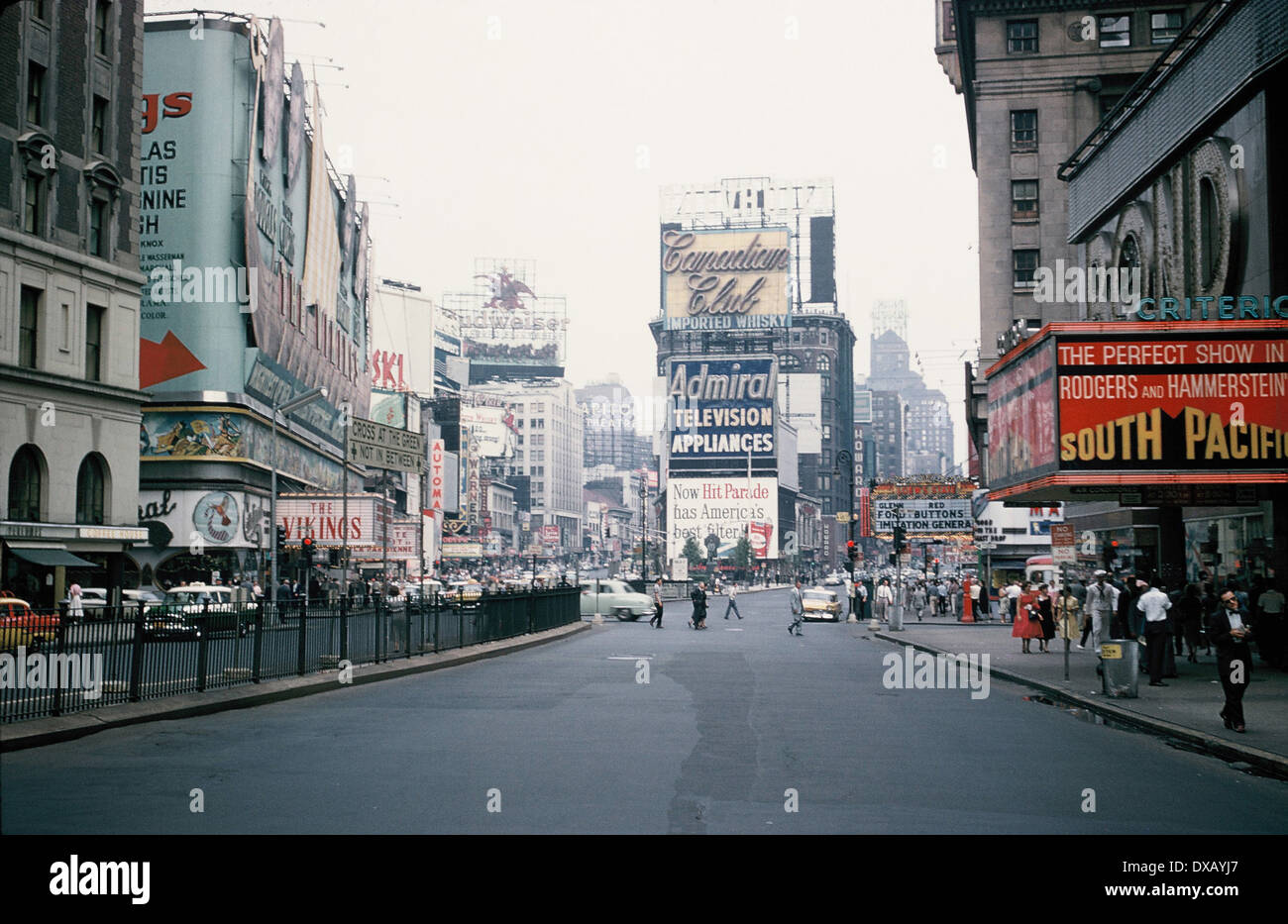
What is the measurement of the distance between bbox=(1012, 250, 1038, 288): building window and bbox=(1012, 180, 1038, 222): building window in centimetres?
167

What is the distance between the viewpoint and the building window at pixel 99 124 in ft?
144

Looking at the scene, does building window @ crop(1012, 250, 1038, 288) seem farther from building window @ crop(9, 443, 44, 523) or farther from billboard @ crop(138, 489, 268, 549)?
building window @ crop(9, 443, 44, 523)

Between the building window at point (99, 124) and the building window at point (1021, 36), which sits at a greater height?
the building window at point (1021, 36)

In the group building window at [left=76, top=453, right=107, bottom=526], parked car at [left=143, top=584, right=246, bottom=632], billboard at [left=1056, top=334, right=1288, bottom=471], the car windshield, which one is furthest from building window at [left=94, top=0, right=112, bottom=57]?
billboard at [left=1056, top=334, right=1288, bottom=471]

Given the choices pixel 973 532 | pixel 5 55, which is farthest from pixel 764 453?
pixel 5 55

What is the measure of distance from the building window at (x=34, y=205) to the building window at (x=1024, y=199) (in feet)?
138

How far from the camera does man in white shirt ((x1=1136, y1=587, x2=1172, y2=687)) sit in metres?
21.8

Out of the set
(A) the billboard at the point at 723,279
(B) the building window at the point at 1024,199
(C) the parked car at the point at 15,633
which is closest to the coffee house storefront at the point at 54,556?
(C) the parked car at the point at 15,633

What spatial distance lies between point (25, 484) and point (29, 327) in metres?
4.94

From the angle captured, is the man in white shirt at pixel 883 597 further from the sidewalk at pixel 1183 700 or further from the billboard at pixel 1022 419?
the billboard at pixel 1022 419

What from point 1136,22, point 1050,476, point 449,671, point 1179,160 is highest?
point 1136,22

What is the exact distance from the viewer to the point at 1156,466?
2498cm
